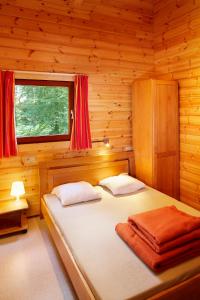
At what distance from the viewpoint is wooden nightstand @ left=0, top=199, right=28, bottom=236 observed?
2.84 metres

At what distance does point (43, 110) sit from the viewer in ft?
10.8

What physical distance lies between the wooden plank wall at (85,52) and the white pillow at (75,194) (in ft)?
1.87

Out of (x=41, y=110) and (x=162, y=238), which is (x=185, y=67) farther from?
(x=162, y=238)

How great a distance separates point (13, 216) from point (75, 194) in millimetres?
974

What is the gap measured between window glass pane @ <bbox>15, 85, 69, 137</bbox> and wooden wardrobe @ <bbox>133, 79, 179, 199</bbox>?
1.13m

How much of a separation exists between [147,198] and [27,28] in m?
2.65

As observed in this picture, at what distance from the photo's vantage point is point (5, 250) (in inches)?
101

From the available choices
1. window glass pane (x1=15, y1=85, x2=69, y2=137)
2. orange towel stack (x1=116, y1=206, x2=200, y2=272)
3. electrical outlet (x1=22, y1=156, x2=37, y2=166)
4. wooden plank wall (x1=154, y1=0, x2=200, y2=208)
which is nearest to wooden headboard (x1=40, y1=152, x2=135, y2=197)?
electrical outlet (x1=22, y1=156, x2=37, y2=166)

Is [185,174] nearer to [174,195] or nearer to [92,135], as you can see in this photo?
[174,195]

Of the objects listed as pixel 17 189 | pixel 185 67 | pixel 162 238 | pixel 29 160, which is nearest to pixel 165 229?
pixel 162 238

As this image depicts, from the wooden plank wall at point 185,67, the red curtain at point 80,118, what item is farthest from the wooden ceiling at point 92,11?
the red curtain at point 80,118

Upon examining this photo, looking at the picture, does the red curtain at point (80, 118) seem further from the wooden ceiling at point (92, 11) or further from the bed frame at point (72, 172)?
the wooden ceiling at point (92, 11)

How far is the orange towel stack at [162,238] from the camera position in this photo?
164 centimetres

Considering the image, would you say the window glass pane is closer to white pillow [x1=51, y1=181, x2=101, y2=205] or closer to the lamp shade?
the lamp shade
